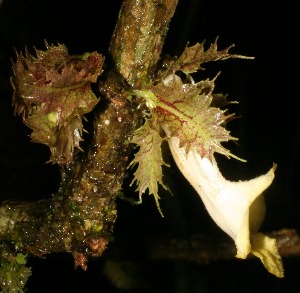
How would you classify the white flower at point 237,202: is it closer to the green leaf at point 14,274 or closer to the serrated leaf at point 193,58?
the serrated leaf at point 193,58

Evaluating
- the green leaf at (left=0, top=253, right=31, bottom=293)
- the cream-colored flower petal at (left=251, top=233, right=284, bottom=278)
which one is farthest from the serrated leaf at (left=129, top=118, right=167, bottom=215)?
the green leaf at (left=0, top=253, right=31, bottom=293)

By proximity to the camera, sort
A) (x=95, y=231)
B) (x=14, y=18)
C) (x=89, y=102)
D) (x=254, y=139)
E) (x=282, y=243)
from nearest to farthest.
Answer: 1. (x=89, y=102)
2. (x=95, y=231)
3. (x=14, y=18)
4. (x=282, y=243)
5. (x=254, y=139)

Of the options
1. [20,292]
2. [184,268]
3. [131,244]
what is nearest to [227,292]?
[184,268]

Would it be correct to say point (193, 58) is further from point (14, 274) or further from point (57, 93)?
point (14, 274)

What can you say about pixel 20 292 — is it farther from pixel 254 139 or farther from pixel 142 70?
pixel 254 139

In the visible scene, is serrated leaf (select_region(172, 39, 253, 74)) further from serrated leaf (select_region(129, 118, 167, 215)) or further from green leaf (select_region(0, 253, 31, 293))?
green leaf (select_region(0, 253, 31, 293))

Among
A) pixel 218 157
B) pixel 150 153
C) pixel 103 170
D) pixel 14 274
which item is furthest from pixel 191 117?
pixel 218 157
